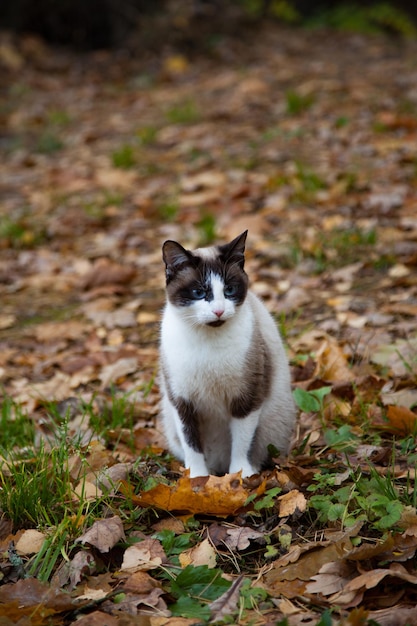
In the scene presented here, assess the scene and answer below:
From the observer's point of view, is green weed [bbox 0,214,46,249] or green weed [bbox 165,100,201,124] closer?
green weed [bbox 0,214,46,249]

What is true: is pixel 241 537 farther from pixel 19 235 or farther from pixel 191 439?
pixel 19 235

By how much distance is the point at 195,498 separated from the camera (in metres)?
2.78

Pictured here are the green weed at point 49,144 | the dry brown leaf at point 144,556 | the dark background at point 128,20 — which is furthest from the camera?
the dark background at point 128,20

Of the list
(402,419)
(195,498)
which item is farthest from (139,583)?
(402,419)

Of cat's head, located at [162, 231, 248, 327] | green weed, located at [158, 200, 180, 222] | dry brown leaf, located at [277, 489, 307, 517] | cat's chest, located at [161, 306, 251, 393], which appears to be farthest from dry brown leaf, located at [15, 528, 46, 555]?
green weed, located at [158, 200, 180, 222]

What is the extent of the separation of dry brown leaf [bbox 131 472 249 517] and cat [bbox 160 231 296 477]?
29 cm

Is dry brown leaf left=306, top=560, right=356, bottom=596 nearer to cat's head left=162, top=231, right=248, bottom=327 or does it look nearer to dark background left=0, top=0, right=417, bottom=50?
cat's head left=162, top=231, right=248, bottom=327

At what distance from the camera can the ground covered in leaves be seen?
2428 millimetres

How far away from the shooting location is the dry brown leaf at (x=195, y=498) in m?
2.77

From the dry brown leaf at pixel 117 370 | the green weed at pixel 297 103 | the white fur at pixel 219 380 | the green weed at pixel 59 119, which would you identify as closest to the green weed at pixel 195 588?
the white fur at pixel 219 380

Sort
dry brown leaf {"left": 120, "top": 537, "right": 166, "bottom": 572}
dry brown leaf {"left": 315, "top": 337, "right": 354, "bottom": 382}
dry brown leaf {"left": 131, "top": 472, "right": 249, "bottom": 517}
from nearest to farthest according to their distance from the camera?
dry brown leaf {"left": 120, "top": 537, "right": 166, "bottom": 572} → dry brown leaf {"left": 131, "top": 472, "right": 249, "bottom": 517} → dry brown leaf {"left": 315, "top": 337, "right": 354, "bottom": 382}

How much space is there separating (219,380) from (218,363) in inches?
3.0

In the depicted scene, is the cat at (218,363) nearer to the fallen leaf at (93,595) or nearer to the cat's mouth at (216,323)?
the cat's mouth at (216,323)

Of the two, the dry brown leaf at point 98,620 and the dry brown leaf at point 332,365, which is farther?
the dry brown leaf at point 332,365
